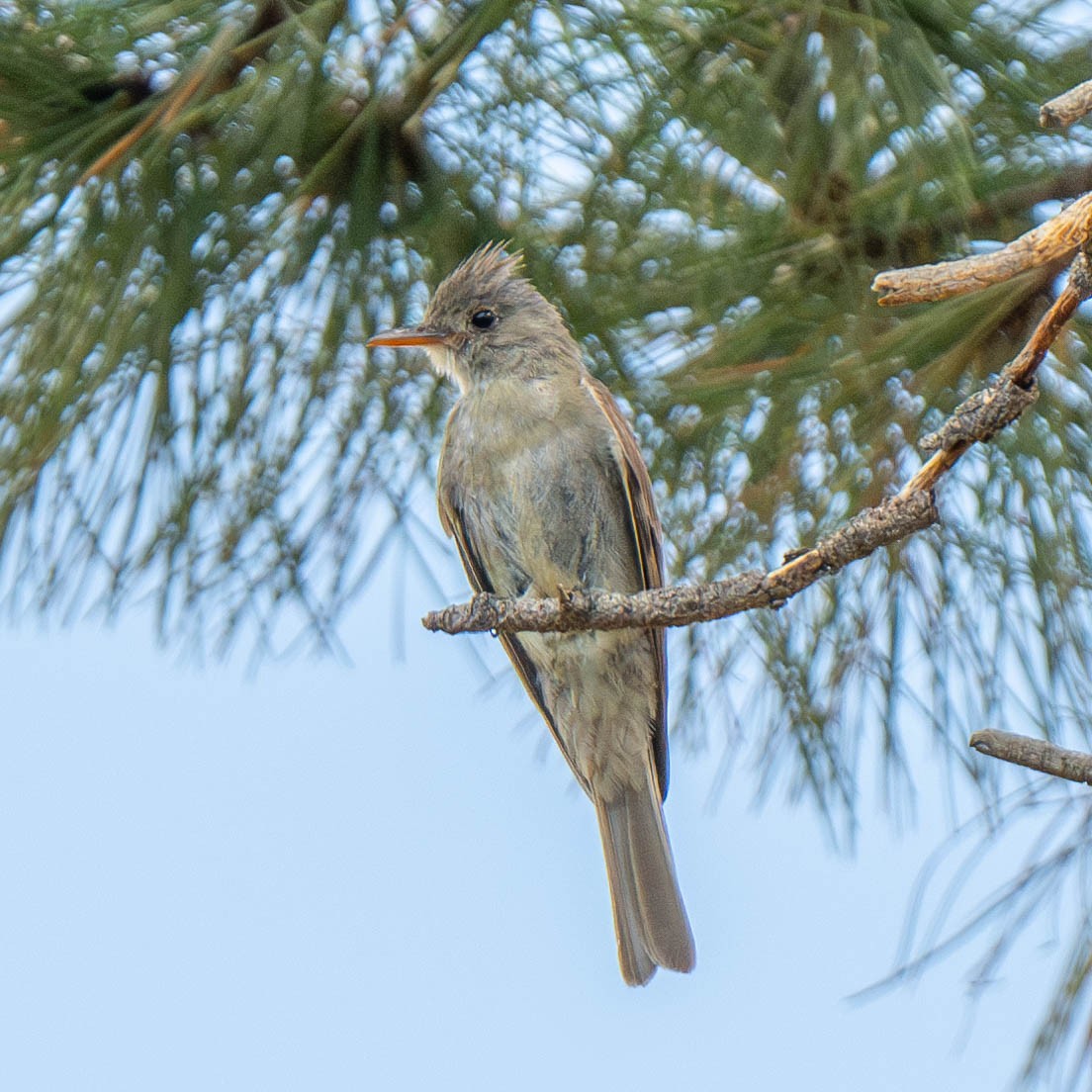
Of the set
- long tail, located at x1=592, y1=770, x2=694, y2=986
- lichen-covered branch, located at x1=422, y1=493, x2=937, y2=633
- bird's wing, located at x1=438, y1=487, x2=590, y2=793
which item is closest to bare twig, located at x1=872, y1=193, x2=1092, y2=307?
lichen-covered branch, located at x1=422, y1=493, x2=937, y2=633

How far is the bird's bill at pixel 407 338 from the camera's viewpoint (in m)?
2.34

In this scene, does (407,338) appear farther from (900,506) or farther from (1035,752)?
(1035,752)

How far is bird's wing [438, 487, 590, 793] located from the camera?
103 inches

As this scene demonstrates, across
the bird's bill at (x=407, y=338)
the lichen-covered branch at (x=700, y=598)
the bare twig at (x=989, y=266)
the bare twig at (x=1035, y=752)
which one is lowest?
the bare twig at (x=1035, y=752)

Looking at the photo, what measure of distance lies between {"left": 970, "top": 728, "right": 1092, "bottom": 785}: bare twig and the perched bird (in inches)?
40.3

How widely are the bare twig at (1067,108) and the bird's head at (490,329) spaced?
125cm

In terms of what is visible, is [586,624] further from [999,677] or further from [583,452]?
[999,677]

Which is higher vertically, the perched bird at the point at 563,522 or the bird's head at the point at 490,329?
the bird's head at the point at 490,329

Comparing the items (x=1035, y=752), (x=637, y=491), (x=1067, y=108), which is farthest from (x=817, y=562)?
(x=637, y=491)

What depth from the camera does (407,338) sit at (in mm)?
2387

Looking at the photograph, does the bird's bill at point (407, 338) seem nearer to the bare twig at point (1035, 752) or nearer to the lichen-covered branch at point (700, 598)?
the lichen-covered branch at point (700, 598)

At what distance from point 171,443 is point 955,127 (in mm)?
1255

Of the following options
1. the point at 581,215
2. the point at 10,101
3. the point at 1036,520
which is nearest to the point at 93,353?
the point at 10,101

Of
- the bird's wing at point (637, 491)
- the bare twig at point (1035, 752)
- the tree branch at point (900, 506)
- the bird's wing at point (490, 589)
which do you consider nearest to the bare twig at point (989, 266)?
the tree branch at point (900, 506)
